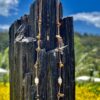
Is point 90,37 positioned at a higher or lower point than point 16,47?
higher

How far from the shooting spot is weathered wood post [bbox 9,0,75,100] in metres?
4.04

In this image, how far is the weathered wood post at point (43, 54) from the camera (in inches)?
159

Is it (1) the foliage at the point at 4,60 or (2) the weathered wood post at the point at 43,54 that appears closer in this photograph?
(2) the weathered wood post at the point at 43,54

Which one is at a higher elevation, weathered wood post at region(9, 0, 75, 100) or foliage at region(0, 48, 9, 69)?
foliage at region(0, 48, 9, 69)

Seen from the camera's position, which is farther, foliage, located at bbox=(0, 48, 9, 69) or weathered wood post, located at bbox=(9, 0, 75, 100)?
foliage, located at bbox=(0, 48, 9, 69)

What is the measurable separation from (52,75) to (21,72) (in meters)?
0.24

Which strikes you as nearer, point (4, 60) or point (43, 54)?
point (43, 54)

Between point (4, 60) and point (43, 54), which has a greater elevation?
point (4, 60)

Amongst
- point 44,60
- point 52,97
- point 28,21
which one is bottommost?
point 52,97

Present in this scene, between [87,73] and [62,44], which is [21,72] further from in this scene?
[87,73]

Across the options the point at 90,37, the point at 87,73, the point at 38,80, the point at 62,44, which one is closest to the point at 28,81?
the point at 38,80

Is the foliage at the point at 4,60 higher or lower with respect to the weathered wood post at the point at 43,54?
higher

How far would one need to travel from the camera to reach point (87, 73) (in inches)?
1140

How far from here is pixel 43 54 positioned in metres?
4.02
